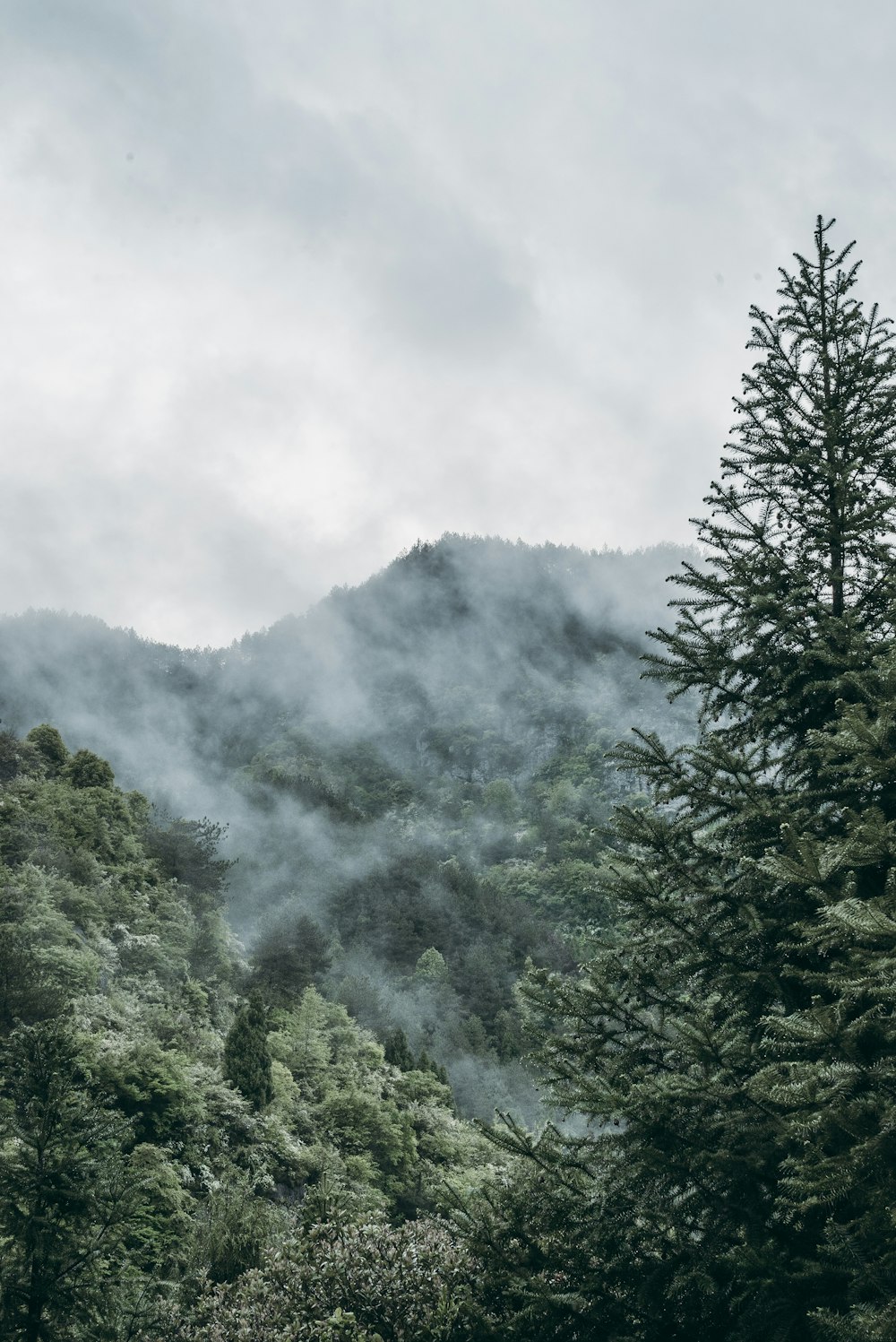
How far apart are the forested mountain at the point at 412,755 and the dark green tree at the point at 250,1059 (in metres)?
8.30

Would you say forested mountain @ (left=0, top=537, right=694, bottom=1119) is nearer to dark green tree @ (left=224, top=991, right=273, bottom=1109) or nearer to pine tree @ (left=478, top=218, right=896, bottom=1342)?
pine tree @ (left=478, top=218, right=896, bottom=1342)

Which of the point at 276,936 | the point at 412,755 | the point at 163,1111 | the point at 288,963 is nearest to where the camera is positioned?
the point at 163,1111

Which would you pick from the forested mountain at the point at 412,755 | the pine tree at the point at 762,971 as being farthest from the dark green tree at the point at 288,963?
the pine tree at the point at 762,971

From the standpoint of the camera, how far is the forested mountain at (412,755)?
45.5 m

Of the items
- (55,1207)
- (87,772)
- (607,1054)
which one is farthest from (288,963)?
(607,1054)

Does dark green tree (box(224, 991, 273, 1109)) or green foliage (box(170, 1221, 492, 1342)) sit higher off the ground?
dark green tree (box(224, 991, 273, 1109))

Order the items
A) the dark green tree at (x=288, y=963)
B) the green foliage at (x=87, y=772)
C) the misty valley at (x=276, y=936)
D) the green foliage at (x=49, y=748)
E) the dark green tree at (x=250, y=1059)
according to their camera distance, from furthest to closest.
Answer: the green foliage at (x=49, y=748)
the green foliage at (x=87, y=772)
the dark green tree at (x=288, y=963)
the dark green tree at (x=250, y=1059)
the misty valley at (x=276, y=936)

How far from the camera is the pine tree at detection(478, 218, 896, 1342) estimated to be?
157 inches

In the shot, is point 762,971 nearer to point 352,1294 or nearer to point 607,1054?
point 607,1054

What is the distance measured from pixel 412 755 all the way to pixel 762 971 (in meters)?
115

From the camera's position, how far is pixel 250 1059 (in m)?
19.2

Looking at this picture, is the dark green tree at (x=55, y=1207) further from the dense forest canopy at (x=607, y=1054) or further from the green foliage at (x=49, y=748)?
the green foliage at (x=49, y=748)

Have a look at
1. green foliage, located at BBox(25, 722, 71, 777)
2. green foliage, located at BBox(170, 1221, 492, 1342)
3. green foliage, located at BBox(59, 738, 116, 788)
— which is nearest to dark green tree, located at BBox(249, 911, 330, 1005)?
green foliage, located at BBox(59, 738, 116, 788)

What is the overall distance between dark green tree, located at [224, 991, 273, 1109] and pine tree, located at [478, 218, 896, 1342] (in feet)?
48.9
